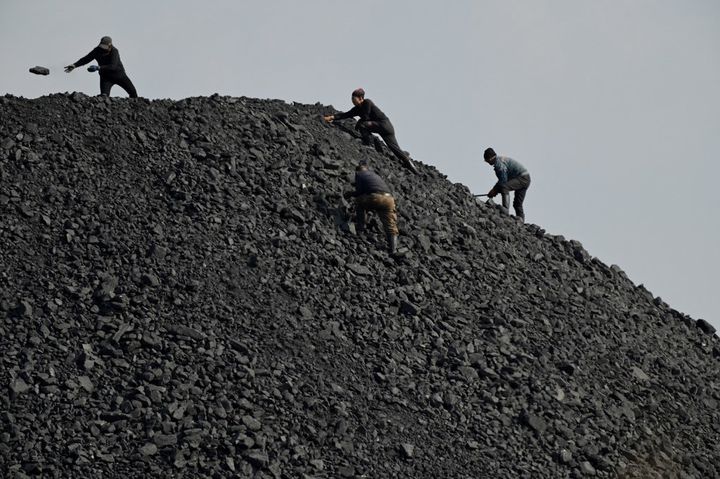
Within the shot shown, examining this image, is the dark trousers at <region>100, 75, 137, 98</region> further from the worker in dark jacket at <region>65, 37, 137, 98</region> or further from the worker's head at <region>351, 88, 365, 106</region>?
the worker's head at <region>351, 88, 365, 106</region>

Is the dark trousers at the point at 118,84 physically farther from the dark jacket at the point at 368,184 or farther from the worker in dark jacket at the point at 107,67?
the dark jacket at the point at 368,184

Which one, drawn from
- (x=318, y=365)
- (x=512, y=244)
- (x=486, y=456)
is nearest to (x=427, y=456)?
(x=486, y=456)

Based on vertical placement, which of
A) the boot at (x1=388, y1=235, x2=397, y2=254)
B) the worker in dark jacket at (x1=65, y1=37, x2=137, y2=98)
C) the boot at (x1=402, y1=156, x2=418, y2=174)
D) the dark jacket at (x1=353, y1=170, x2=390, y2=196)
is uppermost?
the boot at (x1=402, y1=156, x2=418, y2=174)

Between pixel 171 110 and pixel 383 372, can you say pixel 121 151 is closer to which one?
pixel 171 110

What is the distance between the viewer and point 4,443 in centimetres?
1689

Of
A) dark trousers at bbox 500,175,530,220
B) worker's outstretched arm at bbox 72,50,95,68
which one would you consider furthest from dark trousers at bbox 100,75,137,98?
dark trousers at bbox 500,175,530,220

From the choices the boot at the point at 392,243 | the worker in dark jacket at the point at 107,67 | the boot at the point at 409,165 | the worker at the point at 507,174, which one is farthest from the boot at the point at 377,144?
the worker in dark jacket at the point at 107,67

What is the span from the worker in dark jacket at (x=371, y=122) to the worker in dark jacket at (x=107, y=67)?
16.1ft

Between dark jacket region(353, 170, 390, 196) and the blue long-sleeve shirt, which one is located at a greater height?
the blue long-sleeve shirt

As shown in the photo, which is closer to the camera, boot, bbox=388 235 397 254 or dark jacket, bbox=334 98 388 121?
boot, bbox=388 235 397 254

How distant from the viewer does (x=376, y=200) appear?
22.3 meters

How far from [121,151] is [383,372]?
307 inches

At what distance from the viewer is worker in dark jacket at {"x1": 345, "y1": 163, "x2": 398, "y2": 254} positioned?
22266 millimetres

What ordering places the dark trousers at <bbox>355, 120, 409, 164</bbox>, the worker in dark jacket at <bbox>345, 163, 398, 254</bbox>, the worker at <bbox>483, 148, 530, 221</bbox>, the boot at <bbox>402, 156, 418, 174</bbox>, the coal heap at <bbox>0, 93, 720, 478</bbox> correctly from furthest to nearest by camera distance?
the worker at <bbox>483, 148, 530, 221</bbox>
the boot at <bbox>402, 156, 418, 174</bbox>
the dark trousers at <bbox>355, 120, 409, 164</bbox>
the worker in dark jacket at <bbox>345, 163, 398, 254</bbox>
the coal heap at <bbox>0, 93, 720, 478</bbox>
